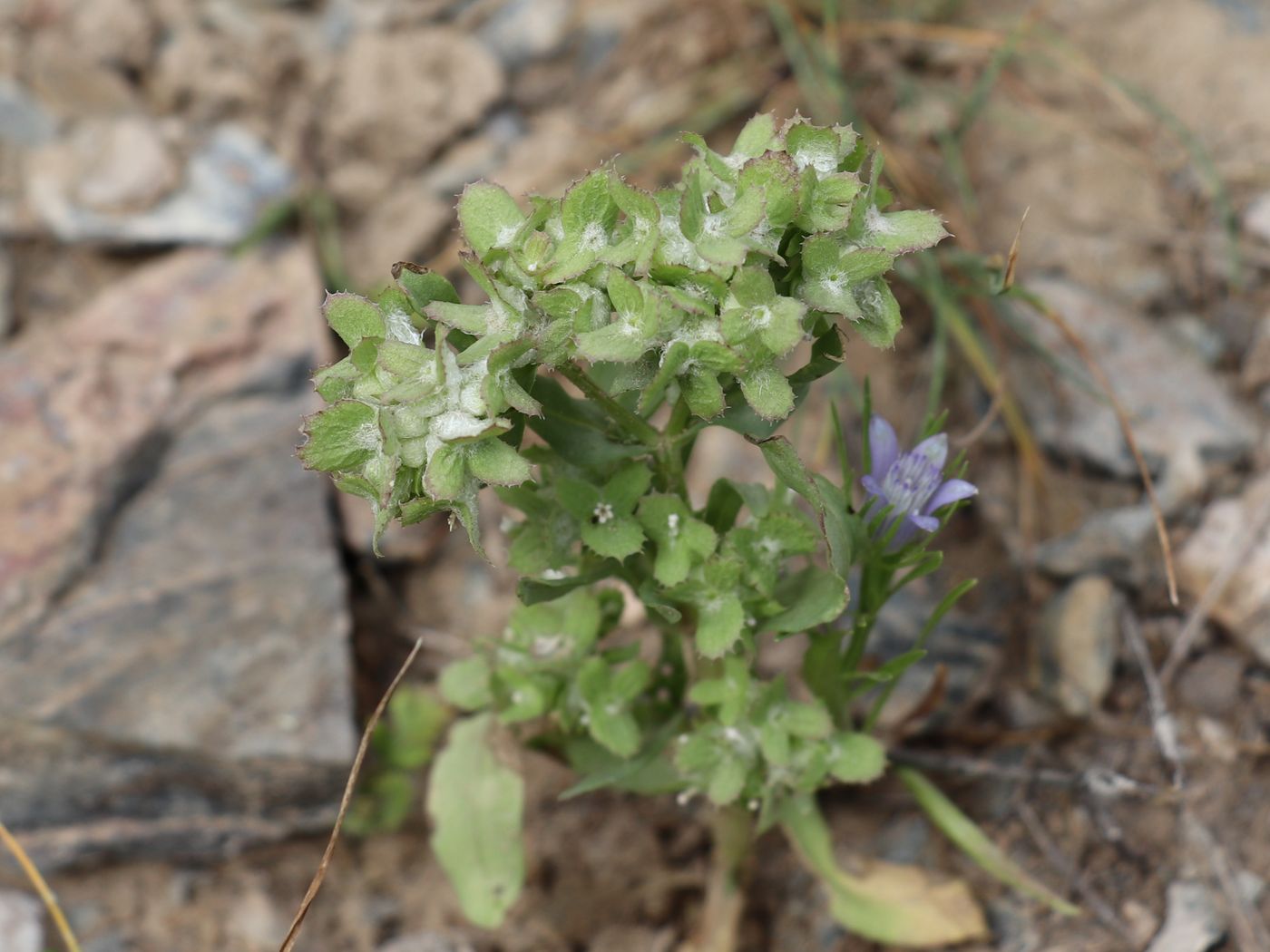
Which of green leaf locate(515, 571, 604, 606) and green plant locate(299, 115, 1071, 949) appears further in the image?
green leaf locate(515, 571, 604, 606)

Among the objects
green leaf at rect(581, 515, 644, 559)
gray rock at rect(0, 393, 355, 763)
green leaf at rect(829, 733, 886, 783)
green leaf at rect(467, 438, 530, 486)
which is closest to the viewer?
green leaf at rect(467, 438, 530, 486)

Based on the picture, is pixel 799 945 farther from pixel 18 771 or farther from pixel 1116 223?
pixel 1116 223

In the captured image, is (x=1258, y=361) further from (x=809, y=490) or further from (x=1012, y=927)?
(x=809, y=490)

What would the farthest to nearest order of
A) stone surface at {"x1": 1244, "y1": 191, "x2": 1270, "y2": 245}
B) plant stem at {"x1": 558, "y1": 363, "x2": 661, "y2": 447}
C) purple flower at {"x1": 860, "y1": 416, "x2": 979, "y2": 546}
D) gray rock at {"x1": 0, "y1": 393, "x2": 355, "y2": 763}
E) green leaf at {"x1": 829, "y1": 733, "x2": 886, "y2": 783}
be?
stone surface at {"x1": 1244, "y1": 191, "x2": 1270, "y2": 245} < gray rock at {"x1": 0, "y1": 393, "x2": 355, "y2": 763} < green leaf at {"x1": 829, "y1": 733, "x2": 886, "y2": 783} < purple flower at {"x1": 860, "y1": 416, "x2": 979, "y2": 546} < plant stem at {"x1": 558, "y1": 363, "x2": 661, "y2": 447}

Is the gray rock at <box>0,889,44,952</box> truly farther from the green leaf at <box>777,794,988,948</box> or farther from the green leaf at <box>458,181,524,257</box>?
the green leaf at <box>458,181,524,257</box>

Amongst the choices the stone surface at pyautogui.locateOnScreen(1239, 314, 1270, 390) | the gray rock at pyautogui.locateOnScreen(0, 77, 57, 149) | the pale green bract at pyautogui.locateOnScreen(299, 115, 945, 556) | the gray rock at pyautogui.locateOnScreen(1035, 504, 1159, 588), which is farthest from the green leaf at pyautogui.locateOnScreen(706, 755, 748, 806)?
the gray rock at pyautogui.locateOnScreen(0, 77, 57, 149)

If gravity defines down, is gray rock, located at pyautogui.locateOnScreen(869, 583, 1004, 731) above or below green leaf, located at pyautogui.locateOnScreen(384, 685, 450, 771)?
above
